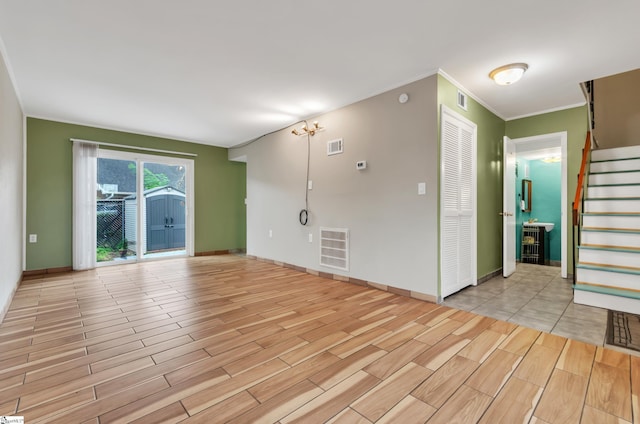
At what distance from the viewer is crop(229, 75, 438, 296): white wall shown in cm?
317

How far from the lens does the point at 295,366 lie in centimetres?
185

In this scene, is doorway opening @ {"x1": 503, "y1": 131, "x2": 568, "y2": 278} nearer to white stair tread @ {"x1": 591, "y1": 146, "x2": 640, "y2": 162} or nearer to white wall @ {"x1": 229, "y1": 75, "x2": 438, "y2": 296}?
white stair tread @ {"x1": 591, "y1": 146, "x2": 640, "y2": 162}

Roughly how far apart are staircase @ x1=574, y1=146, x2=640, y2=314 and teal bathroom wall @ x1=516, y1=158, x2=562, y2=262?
1.88 m

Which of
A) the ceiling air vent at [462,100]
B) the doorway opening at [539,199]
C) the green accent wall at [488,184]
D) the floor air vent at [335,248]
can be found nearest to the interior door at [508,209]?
the green accent wall at [488,184]

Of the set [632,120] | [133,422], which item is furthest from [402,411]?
[632,120]

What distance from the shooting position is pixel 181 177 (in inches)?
243

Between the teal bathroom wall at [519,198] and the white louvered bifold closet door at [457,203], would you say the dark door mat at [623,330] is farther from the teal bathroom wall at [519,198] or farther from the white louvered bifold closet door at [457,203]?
the teal bathroom wall at [519,198]

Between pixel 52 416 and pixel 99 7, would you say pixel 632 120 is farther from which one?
pixel 52 416

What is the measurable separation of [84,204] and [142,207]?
2.94ft

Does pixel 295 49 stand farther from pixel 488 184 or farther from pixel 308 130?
pixel 488 184

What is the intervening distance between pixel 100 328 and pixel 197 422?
1.70 m

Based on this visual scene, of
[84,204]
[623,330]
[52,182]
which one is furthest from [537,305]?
[52,182]

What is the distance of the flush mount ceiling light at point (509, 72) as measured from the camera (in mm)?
2908

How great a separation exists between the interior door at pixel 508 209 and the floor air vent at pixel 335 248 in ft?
7.50
